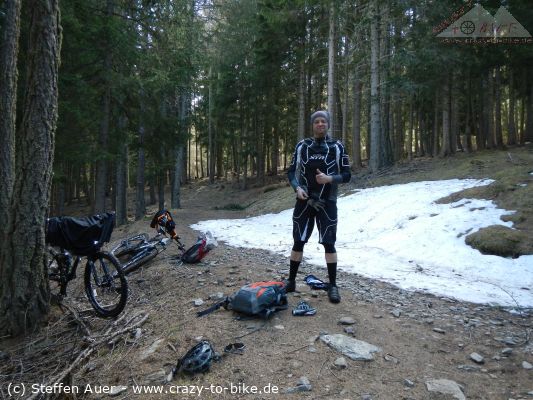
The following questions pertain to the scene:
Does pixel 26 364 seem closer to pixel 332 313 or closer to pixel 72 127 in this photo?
pixel 332 313

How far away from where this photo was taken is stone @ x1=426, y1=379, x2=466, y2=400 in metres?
2.92

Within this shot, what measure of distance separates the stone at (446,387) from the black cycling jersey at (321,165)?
2.45 m

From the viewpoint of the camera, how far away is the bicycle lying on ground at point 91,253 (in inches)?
191

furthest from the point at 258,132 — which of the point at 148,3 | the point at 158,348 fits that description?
the point at 158,348

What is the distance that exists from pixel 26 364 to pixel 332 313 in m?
3.39

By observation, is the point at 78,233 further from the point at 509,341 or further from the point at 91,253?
the point at 509,341

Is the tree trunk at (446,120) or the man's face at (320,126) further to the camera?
the tree trunk at (446,120)

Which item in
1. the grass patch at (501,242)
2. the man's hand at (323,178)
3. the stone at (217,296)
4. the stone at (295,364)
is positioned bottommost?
the stone at (295,364)

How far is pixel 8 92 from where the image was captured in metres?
6.48

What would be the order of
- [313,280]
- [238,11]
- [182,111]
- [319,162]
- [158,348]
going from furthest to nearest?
[238,11], [182,111], [313,280], [319,162], [158,348]

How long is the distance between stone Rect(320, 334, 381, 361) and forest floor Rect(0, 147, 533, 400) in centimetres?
7

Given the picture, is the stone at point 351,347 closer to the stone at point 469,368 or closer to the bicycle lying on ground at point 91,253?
the stone at point 469,368

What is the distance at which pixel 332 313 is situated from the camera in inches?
174

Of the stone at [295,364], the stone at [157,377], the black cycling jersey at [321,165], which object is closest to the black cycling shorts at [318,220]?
the black cycling jersey at [321,165]
